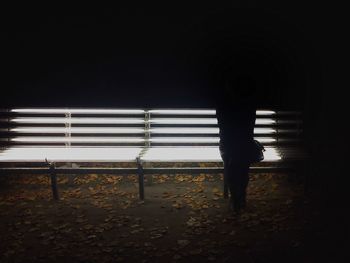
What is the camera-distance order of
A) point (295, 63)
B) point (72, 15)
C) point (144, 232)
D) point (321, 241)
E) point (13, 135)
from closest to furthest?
point (321, 241)
point (144, 232)
point (13, 135)
point (295, 63)
point (72, 15)

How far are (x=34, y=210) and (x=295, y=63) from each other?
25.3 ft

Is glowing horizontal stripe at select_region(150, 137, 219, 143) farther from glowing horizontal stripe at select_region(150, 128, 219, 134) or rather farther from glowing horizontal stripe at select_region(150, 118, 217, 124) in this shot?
glowing horizontal stripe at select_region(150, 118, 217, 124)

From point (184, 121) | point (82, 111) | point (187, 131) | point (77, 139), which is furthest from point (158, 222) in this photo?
point (82, 111)

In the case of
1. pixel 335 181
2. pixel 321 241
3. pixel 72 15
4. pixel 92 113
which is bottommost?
pixel 321 241

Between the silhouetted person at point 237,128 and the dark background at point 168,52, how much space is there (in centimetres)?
367

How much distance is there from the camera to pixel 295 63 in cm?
1140

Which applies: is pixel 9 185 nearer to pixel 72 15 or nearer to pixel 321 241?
pixel 321 241

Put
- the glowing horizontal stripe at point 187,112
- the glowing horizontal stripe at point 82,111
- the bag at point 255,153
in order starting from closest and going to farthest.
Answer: the bag at point 255,153 < the glowing horizontal stripe at point 187,112 < the glowing horizontal stripe at point 82,111

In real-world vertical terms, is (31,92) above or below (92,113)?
above

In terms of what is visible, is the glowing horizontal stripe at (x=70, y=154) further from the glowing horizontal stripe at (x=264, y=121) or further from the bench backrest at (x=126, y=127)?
the glowing horizontal stripe at (x=264, y=121)

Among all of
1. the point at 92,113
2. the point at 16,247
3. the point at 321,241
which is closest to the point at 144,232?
the point at 16,247

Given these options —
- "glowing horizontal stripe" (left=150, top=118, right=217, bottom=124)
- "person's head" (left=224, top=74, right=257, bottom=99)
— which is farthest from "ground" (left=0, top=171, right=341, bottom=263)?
"person's head" (left=224, top=74, right=257, bottom=99)

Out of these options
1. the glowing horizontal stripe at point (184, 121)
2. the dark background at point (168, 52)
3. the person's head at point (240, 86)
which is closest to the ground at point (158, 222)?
the glowing horizontal stripe at point (184, 121)

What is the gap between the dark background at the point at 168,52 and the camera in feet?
36.1
